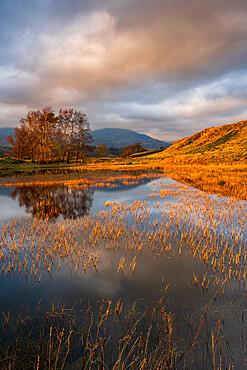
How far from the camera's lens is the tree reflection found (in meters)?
13.6

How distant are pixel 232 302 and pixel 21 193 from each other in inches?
827

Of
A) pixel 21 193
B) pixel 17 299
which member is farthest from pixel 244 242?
pixel 21 193

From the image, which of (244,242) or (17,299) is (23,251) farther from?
(244,242)

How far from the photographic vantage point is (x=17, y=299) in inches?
199

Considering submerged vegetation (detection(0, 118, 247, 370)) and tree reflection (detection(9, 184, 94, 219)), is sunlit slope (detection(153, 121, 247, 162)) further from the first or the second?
submerged vegetation (detection(0, 118, 247, 370))

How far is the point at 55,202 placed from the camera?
16516 millimetres

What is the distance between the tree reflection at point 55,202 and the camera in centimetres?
1355

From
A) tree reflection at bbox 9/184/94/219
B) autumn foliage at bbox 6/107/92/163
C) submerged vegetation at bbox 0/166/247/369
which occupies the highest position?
autumn foliage at bbox 6/107/92/163

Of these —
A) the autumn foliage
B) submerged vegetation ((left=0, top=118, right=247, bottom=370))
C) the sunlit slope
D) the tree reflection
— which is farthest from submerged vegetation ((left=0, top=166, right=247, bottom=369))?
the sunlit slope

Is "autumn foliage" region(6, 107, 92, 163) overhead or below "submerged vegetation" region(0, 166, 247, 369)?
overhead

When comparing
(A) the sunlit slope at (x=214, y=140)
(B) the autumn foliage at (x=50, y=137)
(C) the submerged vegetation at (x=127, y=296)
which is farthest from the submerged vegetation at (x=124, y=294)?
(A) the sunlit slope at (x=214, y=140)

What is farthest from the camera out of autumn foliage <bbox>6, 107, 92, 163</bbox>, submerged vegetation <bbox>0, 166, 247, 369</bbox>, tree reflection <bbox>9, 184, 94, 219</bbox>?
autumn foliage <bbox>6, 107, 92, 163</bbox>

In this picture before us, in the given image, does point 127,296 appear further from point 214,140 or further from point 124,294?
point 214,140

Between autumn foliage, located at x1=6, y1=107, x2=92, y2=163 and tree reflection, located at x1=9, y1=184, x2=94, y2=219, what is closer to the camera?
tree reflection, located at x1=9, y1=184, x2=94, y2=219
